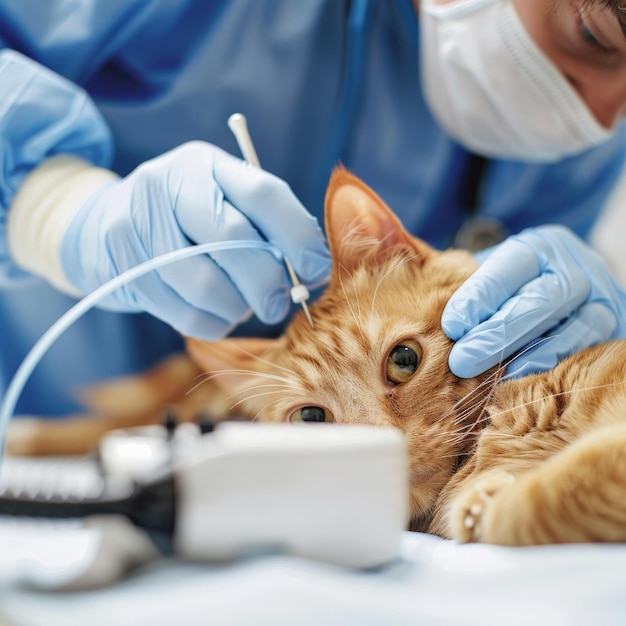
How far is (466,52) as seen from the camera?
1.15 meters

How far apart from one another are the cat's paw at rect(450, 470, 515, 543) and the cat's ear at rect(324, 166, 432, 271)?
0.35 m

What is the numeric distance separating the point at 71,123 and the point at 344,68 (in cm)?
57

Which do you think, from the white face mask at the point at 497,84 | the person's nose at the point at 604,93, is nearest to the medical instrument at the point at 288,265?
the white face mask at the point at 497,84

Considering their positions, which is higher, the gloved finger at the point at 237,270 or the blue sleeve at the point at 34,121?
the blue sleeve at the point at 34,121

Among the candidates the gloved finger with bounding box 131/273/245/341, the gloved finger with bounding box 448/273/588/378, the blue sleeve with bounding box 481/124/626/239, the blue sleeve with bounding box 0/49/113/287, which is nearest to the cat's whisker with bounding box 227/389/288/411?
the gloved finger with bounding box 131/273/245/341

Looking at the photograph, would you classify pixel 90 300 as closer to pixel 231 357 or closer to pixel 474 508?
pixel 231 357

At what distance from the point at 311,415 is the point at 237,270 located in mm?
237

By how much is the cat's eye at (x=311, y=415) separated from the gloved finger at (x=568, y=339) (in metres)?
0.24

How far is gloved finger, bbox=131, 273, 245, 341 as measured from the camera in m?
0.95

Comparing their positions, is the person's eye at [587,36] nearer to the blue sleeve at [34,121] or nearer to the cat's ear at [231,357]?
the cat's ear at [231,357]

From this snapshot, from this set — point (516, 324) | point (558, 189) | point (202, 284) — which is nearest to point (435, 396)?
point (516, 324)

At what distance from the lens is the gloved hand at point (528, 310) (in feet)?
2.62

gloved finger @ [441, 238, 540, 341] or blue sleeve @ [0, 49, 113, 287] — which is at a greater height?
blue sleeve @ [0, 49, 113, 287]

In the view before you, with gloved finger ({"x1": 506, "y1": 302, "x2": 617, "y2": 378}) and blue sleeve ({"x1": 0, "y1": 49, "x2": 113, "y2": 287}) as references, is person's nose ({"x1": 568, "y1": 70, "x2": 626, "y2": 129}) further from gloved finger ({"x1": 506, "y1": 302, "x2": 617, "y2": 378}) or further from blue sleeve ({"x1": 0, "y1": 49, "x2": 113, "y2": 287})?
blue sleeve ({"x1": 0, "y1": 49, "x2": 113, "y2": 287})
